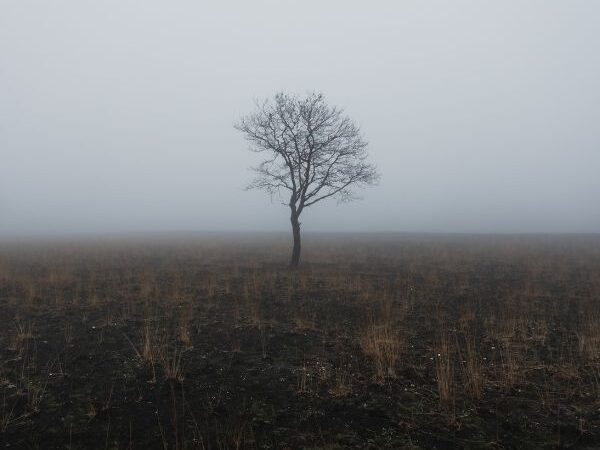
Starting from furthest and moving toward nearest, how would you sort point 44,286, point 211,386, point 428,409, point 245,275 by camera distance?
point 245,275 < point 44,286 < point 211,386 < point 428,409

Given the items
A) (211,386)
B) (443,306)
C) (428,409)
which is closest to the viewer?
(428,409)

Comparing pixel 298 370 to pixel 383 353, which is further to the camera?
pixel 383 353

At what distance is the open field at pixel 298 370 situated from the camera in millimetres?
5023

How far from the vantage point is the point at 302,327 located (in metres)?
10.2

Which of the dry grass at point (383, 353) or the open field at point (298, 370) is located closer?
the open field at point (298, 370)

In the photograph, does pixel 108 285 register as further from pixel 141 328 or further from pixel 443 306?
pixel 443 306

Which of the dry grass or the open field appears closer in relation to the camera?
the open field

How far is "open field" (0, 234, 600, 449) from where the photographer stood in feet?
16.5

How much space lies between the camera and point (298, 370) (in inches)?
285

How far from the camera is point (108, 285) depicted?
16844mm

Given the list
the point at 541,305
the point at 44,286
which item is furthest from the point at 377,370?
the point at 44,286

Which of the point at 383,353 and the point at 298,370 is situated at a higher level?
the point at 383,353

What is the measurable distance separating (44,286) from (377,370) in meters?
15.5

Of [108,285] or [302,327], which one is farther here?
[108,285]
